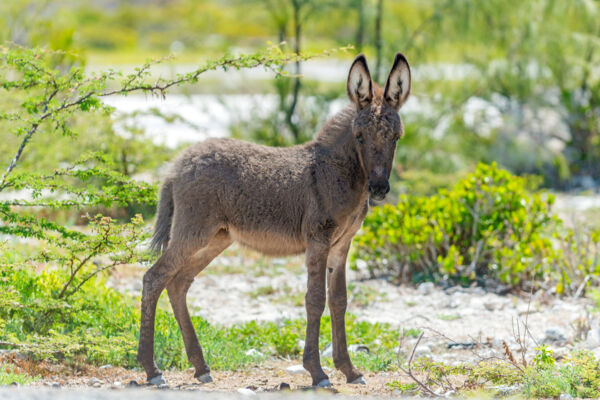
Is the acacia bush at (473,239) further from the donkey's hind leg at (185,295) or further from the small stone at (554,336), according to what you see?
the donkey's hind leg at (185,295)

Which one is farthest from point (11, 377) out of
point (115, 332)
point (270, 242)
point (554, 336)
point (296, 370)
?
point (554, 336)

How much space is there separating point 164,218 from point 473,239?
4.46 metres

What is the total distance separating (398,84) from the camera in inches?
249

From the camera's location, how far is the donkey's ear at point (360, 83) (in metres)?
6.18

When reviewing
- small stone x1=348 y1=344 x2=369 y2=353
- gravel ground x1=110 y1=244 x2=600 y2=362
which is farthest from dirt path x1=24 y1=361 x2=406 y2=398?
gravel ground x1=110 y1=244 x2=600 y2=362

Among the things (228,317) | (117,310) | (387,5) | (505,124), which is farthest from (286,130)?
(117,310)

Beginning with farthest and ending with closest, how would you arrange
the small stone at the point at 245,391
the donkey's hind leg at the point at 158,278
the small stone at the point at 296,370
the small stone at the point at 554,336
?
the small stone at the point at 554,336
the small stone at the point at 296,370
the donkey's hind leg at the point at 158,278
the small stone at the point at 245,391

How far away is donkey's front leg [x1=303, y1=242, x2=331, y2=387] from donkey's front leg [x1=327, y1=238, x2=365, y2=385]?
249 millimetres

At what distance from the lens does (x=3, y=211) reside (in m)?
6.70

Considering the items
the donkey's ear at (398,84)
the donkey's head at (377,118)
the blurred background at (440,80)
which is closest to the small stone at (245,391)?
the donkey's head at (377,118)

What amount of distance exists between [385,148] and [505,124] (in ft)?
34.2

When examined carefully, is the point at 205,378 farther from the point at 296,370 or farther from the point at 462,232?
the point at 462,232

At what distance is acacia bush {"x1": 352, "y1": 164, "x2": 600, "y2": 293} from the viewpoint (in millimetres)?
9242

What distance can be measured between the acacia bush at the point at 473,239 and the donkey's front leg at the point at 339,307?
2843 millimetres
